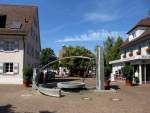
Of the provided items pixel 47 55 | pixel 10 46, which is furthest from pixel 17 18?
pixel 47 55

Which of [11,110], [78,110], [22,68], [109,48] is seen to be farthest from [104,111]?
[109,48]

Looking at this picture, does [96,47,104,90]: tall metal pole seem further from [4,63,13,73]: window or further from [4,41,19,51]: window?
[4,63,13,73]: window

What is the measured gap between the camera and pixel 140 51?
37.5m

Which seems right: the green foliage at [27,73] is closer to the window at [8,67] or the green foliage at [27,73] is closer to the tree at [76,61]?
the window at [8,67]

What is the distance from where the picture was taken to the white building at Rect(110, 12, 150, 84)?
109 ft

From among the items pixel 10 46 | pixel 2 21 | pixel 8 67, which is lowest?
pixel 8 67

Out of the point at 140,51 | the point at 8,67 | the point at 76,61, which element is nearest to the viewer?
the point at 8,67

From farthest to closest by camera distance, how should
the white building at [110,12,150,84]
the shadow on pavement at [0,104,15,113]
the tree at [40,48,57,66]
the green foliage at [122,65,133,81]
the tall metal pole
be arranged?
the tree at [40,48,57,66], the white building at [110,12,150,84], the green foliage at [122,65,133,81], the tall metal pole, the shadow on pavement at [0,104,15,113]

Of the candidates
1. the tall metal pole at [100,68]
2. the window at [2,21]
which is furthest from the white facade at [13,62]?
the tall metal pole at [100,68]

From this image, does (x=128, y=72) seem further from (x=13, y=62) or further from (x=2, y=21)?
(x=2, y=21)

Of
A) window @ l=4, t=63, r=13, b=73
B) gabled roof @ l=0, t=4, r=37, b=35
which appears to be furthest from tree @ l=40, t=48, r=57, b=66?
window @ l=4, t=63, r=13, b=73

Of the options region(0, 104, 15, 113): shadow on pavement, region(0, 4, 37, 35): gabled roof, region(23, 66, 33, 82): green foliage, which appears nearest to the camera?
region(0, 104, 15, 113): shadow on pavement

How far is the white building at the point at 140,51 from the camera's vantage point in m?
33.1

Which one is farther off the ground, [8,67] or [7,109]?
[8,67]
